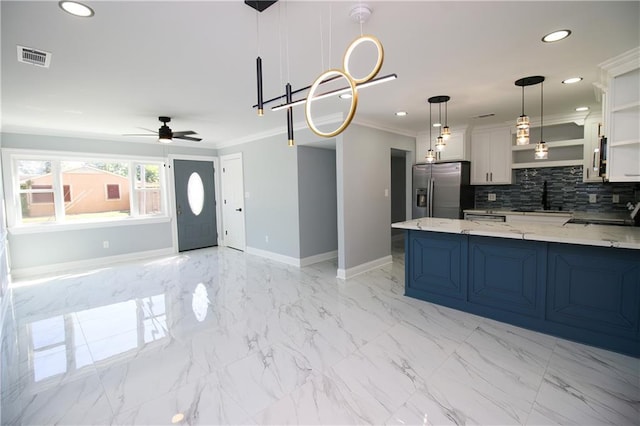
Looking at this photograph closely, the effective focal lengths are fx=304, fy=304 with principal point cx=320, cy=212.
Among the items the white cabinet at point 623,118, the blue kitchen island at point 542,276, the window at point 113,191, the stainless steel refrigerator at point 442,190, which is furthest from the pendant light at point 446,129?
the window at point 113,191

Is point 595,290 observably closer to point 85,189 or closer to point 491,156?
point 491,156

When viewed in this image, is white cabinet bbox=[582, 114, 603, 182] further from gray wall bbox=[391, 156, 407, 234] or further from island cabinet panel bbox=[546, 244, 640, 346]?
gray wall bbox=[391, 156, 407, 234]

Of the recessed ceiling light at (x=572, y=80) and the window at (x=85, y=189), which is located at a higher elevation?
the recessed ceiling light at (x=572, y=80)

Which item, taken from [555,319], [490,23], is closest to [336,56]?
[490,23]

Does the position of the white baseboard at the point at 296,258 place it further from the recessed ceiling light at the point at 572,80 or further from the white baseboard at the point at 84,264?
the recessed ceiling light at the point at 572,80

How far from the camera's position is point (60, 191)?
5457 mm

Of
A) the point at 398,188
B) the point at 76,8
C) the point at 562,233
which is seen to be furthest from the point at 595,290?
the point at 398,188

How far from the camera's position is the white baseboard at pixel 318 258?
542 cm

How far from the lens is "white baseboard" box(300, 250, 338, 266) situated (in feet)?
17.8

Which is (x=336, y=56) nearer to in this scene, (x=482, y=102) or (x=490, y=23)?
(x=490, y=23)

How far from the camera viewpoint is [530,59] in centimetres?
Result: 266

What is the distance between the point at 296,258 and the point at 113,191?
4.01 metres

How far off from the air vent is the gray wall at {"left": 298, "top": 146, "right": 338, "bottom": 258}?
10.9 feet

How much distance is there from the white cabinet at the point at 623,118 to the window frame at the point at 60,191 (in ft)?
23.0
